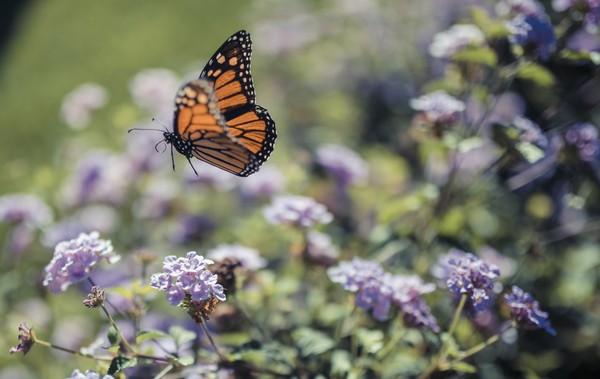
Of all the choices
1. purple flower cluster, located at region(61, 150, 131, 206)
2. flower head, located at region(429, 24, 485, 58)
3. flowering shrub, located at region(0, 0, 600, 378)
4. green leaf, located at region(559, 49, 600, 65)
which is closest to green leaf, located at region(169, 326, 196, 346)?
flowering shrub, located at region(0, 0, 600, 378)

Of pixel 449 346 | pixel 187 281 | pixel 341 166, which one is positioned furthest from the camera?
pixel 341 166

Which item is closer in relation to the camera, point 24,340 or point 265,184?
point 24,340

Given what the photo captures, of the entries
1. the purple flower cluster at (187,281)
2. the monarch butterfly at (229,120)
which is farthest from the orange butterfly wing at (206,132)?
the purple flower cluster at (187,281)

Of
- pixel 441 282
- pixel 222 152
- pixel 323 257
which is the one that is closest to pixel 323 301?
pixel 323 257

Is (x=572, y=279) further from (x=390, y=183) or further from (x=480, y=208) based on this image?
(x=390, y=183)

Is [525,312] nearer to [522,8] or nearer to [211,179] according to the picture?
A: [522,8]

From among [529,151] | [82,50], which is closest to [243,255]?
[529,151]

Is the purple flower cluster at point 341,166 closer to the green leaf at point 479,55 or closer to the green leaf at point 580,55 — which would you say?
the green leaf at point 479,55
